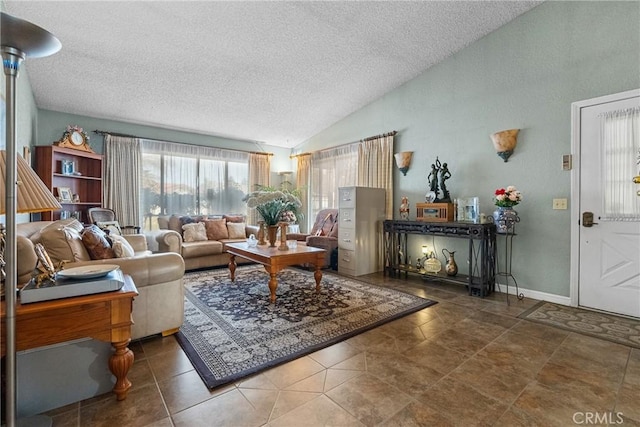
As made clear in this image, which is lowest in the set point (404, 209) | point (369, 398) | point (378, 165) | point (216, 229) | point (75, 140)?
point (369, 398)

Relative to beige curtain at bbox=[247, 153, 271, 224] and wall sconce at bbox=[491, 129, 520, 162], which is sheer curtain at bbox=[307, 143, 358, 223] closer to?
beige curtain at bbox=[247, 153, 271, 224]

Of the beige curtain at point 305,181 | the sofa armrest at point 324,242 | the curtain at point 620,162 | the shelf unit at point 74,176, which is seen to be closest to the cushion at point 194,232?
Result: the shelf unit at point 74,176

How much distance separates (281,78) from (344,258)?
9.27 ft

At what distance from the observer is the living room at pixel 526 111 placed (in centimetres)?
293

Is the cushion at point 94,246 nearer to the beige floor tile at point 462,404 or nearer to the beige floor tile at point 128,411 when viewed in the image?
the beige floor tile at point 128,411

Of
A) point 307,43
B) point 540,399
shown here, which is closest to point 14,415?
point 540,399

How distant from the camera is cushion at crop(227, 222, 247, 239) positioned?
538cm

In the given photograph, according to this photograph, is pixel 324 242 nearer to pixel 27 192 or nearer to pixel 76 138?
pixel 27 192

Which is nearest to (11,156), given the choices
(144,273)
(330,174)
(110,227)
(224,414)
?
(144,273)

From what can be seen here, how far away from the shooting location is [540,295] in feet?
10.9

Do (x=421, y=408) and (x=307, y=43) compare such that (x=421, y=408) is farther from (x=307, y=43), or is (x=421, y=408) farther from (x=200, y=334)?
(x=307, y=43)

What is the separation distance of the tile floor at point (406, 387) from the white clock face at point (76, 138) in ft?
12.1

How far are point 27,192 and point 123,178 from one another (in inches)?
169

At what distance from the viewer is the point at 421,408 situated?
4.96 ft
